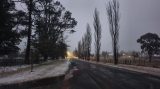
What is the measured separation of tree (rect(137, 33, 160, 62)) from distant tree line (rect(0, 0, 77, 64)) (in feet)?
112

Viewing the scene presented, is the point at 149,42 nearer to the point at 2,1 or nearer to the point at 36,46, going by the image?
the point at 36,46

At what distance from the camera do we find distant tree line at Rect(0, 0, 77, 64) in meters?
36.9

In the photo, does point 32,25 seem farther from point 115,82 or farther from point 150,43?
point 150,43

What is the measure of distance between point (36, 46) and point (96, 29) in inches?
2054

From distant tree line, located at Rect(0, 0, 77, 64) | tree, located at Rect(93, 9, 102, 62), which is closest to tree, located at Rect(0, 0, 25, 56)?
distant tree line, located at Rect(0, 0, 77, 64)

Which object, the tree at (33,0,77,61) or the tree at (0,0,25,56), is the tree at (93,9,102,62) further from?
the tree at (0,0,25,56)

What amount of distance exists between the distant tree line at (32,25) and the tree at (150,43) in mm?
34089

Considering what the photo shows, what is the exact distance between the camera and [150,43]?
351 feet

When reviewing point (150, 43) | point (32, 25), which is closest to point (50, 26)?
point (32, 25)

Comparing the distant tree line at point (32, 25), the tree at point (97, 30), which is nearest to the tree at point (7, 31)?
the distant tree line at point (32, 25)

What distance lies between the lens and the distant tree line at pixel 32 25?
36941mm

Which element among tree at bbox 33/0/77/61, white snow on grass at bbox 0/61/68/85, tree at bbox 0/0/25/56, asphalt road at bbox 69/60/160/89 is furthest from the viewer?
tree at bbox 33/0/77/61

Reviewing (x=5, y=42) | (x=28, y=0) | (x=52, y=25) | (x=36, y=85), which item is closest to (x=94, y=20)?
(x=52, y=25)

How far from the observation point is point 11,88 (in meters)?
16.5
